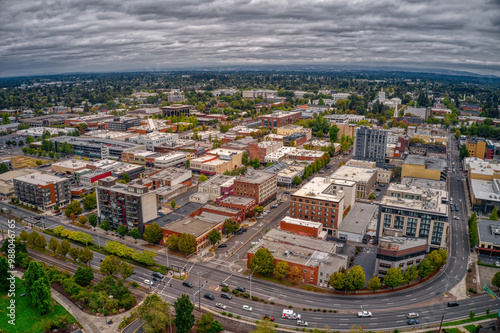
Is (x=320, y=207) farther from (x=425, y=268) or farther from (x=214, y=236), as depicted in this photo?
(x=425, y=268)

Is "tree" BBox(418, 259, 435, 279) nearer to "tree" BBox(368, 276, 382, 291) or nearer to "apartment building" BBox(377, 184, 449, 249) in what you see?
"tree" BBox(368, 276, 382, 291)

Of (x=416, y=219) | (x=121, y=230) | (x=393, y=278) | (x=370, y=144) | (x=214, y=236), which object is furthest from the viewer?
(x=370, y=144)

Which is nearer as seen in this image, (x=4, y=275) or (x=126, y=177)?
(x=4, y=275)

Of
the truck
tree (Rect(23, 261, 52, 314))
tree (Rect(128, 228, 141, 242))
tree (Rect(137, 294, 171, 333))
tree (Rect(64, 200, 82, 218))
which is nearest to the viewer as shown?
tree (Rect(137, 294, 171, 333))

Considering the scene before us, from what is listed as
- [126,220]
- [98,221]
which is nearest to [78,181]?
[98,221]

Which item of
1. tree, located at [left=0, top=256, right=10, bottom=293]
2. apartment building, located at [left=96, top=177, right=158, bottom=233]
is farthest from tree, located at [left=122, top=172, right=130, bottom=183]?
tree, located at [left=0, top=256, right=10, bottom=293]

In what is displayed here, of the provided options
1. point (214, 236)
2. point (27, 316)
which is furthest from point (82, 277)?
point (214, 236)

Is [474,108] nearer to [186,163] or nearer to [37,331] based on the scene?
[186,163]
